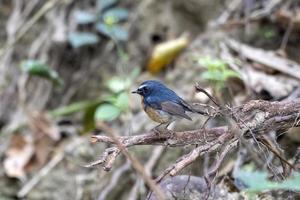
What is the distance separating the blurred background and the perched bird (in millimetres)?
1167

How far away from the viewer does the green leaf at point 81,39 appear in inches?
252

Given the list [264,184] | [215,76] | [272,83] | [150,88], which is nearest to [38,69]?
[215,76]

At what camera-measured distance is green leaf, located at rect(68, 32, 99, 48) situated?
6.41m

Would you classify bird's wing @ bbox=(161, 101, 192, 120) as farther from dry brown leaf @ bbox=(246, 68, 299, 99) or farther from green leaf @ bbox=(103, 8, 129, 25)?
green leaf @ bbox=(103, 8, 129, 25)

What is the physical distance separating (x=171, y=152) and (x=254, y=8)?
174cm

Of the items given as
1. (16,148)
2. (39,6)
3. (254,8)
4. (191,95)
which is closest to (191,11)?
(254,8)

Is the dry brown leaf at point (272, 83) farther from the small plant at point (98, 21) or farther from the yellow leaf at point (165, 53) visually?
the small plant at point (98, 21)

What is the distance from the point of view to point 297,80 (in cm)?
494

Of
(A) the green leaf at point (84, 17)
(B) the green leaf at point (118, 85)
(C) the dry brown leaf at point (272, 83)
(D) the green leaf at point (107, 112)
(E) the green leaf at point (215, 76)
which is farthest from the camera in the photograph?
(A) the green leaf at point (84, 17)

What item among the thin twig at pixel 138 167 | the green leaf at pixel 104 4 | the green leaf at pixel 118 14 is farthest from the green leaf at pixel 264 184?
the green leaf at pixel 104 4

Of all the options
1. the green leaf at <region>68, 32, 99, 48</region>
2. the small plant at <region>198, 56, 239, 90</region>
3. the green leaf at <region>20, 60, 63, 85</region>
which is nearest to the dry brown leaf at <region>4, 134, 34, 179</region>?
the green leaf at <region>20, 60, 63, 85</region>

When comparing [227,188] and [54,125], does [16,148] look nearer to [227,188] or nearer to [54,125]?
[54,125]

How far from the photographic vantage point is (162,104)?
3402 millimetres

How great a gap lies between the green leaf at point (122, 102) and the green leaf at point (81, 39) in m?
1.25
